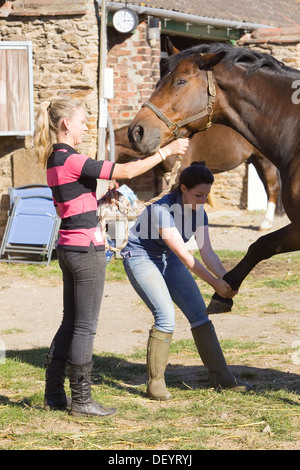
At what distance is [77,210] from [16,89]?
6.10 m

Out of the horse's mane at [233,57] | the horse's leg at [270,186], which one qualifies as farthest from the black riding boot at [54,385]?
the horse's leg at [270,186]

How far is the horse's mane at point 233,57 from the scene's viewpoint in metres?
4.31

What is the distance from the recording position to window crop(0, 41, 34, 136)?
9.55 meters

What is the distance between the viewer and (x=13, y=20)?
984 centimetres

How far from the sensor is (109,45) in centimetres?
1092

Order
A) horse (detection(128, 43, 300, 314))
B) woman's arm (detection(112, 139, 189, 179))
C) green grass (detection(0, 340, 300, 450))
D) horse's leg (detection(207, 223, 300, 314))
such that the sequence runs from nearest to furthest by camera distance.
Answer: green grass (detection(0, 340, 300, 450))
woman's arm (detection(112, 139, 189, 179))
horse's leg (detection(207, 223, 300, 314))
horse (detection(128, 43, 300, 314))

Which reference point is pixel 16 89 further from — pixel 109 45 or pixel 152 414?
pixel 152 414

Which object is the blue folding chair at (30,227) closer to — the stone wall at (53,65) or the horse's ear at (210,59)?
the stone wall at (53,65)

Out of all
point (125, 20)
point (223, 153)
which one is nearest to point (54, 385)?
point (223, 153)

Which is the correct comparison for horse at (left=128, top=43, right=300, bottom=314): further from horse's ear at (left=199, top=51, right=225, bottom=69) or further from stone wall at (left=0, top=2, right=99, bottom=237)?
stone wall at (left=0, top=2, right=99, bottom=237)

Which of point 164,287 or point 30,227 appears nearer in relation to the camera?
point 164,287

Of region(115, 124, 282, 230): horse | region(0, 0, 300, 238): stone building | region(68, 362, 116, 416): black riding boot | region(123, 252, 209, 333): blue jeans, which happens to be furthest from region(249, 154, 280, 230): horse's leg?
region(68, 362, 116, 416): black riding boot

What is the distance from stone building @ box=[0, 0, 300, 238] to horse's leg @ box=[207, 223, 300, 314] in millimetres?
5780

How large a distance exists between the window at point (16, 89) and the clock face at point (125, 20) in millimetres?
1569
